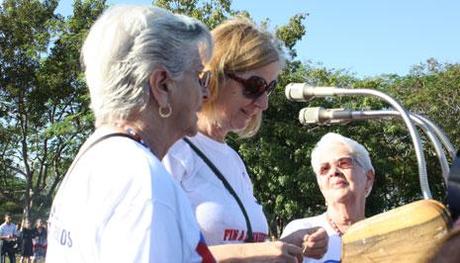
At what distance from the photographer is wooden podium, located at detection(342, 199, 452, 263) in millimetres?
1323

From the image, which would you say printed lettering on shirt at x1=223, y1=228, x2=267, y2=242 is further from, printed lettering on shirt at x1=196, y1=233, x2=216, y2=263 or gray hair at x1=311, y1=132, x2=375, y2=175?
gray hair at x1=311, y1=132, x2=375, y2=175

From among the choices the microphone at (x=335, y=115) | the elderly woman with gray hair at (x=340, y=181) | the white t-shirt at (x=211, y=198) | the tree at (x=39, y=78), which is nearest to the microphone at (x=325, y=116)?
the microphone at (x=335, y=115)

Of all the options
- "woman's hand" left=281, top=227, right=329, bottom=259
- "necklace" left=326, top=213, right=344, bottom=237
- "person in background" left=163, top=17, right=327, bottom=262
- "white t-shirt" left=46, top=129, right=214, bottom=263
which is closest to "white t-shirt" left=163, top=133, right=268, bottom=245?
"person in background" left=163, top=17, right=327, bottom=262

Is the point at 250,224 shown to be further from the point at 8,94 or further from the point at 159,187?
the point at 8,94

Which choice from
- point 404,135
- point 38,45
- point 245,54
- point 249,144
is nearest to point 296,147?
point 249,144

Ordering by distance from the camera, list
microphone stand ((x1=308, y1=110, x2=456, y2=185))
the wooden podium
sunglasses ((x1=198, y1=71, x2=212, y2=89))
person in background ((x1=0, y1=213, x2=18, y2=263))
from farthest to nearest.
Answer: person in background ((x1=0, y1=213, x2=18, y2=263)) < microphone stand ((x1=308, y1=110, x2=456, y2=185)) < sunglasses ((x1=198, y1=71, x2=212, y2=89)) < the wooden podium

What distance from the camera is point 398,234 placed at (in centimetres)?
144

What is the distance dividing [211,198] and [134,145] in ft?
2.95

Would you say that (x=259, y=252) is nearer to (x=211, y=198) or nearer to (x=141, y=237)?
(x=211, y=198)

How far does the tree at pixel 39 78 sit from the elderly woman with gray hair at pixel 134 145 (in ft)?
77.3

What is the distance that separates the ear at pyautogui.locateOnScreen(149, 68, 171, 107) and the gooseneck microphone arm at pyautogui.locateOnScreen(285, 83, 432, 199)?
881 mm

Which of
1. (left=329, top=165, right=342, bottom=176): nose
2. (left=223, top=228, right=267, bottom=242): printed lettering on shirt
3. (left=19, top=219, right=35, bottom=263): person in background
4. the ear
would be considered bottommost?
(left=223, top=228, right=267, bottom=242): printed lettering on shirt

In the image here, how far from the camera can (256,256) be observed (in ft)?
7.80

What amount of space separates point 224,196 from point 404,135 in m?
20.9
